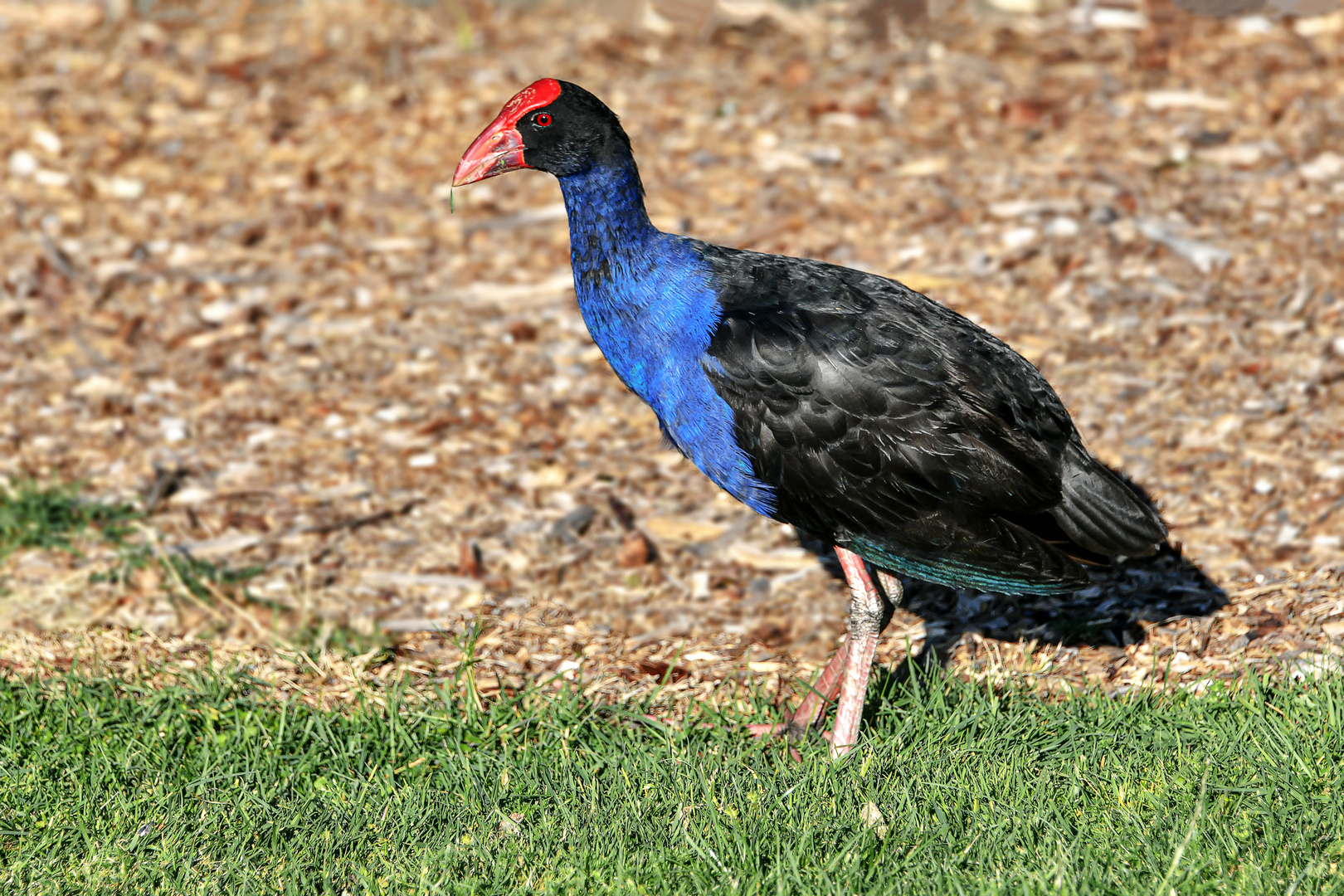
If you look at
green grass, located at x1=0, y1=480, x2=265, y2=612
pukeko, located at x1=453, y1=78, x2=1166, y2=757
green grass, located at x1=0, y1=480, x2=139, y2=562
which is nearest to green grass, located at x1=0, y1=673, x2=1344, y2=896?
pukeko, located at x1=453, y1=78, x2=1166, y2=757

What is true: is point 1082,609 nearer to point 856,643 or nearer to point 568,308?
point 856,643

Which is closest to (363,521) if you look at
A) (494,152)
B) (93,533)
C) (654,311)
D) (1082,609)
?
(93,533)

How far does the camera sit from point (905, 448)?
4.45 meters

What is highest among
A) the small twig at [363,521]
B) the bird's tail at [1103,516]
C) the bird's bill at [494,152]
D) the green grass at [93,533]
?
the bird's bill at [494,152]

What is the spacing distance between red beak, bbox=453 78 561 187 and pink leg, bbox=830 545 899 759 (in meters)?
1.80

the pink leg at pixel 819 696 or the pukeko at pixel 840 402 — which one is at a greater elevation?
the pukeko at pixel 840 402

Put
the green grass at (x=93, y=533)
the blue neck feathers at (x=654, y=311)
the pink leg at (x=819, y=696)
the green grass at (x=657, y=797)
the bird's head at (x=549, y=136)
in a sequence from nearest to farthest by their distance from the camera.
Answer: the green grass at (x=657, y=797) → the blue neck feathers at (x=654, y=311) → the bird's head at (x=549, y=136) → the pink leg at (x=819, y=696) → the green grass at (x=93, y=533)

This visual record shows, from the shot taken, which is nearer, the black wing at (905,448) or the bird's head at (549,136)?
the black wing at (905,448)

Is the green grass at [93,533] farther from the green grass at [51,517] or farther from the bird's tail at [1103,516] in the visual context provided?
the bird's tail at [1103,516]

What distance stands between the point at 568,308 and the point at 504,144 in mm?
3105

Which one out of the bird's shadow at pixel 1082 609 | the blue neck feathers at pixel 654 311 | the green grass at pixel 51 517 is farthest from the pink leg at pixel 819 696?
the green grass at pixel 51 517

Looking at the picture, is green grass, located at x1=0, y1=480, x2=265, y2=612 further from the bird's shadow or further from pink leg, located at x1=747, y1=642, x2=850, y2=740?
the bird's shadow

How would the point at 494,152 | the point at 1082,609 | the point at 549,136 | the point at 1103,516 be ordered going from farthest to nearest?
1. the point at 1082,609
2. the point at 494,152
3. the point at 549,136
4. the point at 1103,516

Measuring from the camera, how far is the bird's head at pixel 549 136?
473 centimetres
